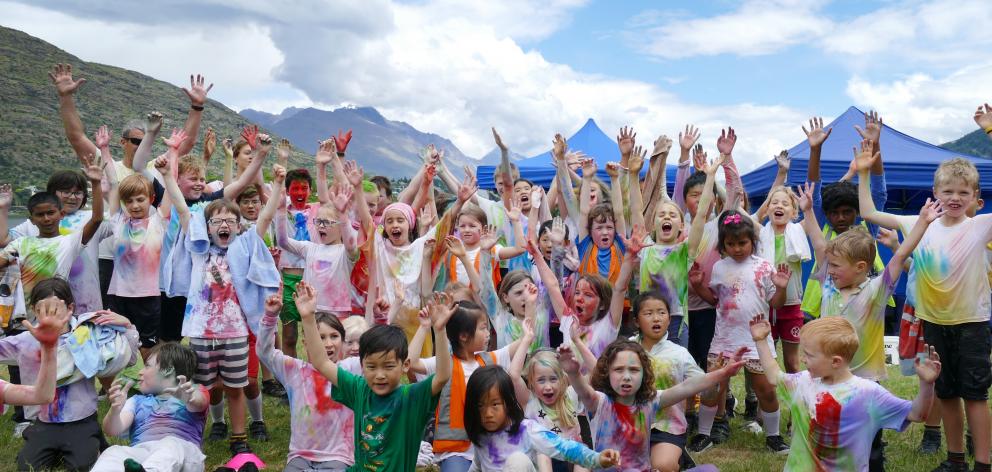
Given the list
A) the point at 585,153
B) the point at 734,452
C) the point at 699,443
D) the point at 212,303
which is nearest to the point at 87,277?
the point at 212,303

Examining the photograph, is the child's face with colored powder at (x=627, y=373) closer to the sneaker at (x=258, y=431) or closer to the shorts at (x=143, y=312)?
the sneaker at (x=258, y=431)

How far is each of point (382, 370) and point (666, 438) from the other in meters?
1.72

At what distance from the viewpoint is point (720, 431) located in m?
5.62

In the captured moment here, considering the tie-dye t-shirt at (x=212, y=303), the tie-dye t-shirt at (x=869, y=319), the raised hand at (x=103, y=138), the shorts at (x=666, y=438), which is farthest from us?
the raised hand at (x=103, y=138)

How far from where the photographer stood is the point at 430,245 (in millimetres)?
5676

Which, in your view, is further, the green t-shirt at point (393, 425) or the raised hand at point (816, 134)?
the raised hand at point (816, 134)

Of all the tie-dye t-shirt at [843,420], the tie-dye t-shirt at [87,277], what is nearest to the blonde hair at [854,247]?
the tie-dye t-shirt at [843,420]

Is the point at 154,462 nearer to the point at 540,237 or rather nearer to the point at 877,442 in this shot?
the point at 540,237

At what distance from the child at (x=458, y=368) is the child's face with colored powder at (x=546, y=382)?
16 centimetres

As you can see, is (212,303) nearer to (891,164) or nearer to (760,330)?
(760,330)

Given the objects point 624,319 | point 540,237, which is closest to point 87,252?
point 540,237

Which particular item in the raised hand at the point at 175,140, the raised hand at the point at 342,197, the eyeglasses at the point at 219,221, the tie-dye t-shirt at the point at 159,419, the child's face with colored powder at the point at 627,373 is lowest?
the tie-dye t-shirt at the point at 159,419

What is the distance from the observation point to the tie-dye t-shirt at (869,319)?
4.46m

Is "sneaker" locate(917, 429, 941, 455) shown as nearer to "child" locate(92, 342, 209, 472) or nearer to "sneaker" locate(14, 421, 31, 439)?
"child" locate(92, 342, 209, 472)
